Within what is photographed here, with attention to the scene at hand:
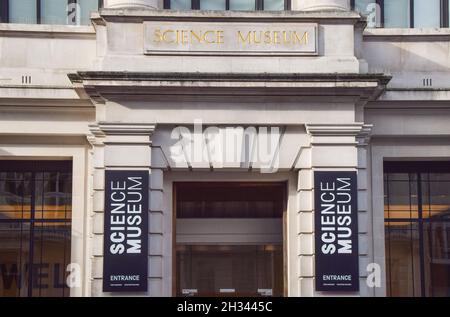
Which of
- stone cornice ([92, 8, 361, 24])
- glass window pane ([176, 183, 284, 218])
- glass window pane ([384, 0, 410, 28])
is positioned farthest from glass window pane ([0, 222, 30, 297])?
glass window pane ([384, 0, 410, 28])

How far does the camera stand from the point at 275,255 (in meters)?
25.5

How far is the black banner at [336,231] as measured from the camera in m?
23.1

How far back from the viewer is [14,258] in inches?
1005

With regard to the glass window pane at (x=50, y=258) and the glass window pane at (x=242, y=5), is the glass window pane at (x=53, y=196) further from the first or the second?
the glass window pane at (x=242, y=5)

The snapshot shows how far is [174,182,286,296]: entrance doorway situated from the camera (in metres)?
25.3

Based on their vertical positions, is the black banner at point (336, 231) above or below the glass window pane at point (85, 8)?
below

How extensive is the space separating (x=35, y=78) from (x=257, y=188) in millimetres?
6166

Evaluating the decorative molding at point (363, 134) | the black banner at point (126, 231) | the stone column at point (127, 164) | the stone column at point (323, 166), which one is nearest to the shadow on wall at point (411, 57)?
the decorative molding at point (363, 134)

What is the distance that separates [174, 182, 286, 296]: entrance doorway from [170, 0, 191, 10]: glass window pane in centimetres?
461

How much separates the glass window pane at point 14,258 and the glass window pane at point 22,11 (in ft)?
17.1

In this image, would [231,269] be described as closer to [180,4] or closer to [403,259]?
[403,259]

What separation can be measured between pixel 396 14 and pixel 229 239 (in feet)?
23.8

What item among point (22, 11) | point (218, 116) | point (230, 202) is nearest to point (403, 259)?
point (230, 202)

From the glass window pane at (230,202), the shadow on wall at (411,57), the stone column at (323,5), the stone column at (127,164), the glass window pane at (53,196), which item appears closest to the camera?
the stone column at (127,164)
